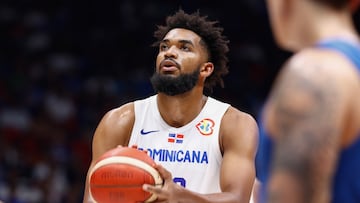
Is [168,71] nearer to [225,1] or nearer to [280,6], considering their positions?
[280,6]

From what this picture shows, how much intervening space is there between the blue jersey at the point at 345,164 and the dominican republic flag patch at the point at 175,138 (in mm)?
3164

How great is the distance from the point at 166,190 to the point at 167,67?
1211 mm

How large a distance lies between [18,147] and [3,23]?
7.84 feet

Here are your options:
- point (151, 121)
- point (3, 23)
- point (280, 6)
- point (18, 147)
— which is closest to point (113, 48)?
point (3, 23)

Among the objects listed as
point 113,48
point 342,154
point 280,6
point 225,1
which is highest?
point 225,1

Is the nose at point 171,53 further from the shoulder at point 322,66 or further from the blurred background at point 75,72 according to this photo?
the blurred background at point 75,72

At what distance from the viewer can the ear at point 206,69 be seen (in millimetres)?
5219

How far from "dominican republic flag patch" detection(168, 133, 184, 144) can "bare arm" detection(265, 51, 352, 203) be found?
3292 mm

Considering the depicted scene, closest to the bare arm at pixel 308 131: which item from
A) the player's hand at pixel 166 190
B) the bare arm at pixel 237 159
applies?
the player's hand at pixel 166 190

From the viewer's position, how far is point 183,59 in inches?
199

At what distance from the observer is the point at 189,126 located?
16.9ft

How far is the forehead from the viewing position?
16.8 ft

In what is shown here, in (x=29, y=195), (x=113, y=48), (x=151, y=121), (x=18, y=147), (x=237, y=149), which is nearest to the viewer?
(x=237, y=149)

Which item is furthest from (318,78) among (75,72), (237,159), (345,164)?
(75,72)
